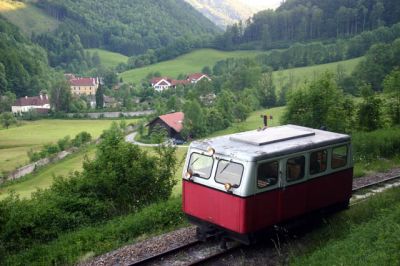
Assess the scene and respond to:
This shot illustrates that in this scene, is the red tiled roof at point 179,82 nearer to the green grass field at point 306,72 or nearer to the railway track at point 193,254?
the green grass field at point 306,72

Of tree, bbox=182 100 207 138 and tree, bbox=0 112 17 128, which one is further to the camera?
tree, bbox=0 112 17 128

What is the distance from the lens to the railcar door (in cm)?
1170

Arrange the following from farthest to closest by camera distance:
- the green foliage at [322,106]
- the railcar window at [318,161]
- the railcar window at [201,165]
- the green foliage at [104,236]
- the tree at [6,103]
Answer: the tree at [6,103] < the green foliage at [322,106] < the railcar window at [318,161] < the green foliage at [104,236] < the railcar window at [201,165]

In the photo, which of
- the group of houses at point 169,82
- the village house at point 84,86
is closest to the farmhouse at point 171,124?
the group of houses at point 169,82

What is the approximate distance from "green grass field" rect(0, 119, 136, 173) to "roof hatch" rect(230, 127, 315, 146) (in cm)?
5854

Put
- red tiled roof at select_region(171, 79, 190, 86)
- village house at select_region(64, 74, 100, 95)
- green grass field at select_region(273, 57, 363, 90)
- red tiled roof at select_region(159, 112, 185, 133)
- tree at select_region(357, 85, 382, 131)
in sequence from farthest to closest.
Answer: village house at select_region(64, 74, 100, 95) < red tiled roof at select_region(171, 79, 190, 86) < green grass field at select_region(273, 57, 363, 90) < red tiled roof at select_region(159, 112, 185, 133) < tree at select_region(357, 85, 382, 131)

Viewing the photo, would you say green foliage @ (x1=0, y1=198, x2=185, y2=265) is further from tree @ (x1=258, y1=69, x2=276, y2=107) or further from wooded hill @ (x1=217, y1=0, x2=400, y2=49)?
wooded hill @ (x1=217, y1=0, x2=400, y2=49)

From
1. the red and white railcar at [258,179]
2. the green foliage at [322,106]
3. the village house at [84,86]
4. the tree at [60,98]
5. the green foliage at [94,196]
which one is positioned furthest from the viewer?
the village house at [84,86]

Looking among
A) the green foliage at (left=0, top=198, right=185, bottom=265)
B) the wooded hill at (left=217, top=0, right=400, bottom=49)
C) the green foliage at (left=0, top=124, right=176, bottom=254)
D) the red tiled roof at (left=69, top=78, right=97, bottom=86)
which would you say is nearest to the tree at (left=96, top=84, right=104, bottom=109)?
the red tiled roof at (left=69, top=78, right=97, bottom=86)

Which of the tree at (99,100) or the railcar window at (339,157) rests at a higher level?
the railcar window at (339,157)

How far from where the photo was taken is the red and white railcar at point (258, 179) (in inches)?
433

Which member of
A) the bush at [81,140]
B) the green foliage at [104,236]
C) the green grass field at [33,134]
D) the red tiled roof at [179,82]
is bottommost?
the green grass field at [33,134]

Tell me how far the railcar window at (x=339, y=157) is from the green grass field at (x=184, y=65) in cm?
16389

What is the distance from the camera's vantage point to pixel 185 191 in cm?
1241
